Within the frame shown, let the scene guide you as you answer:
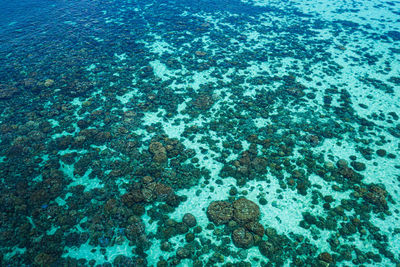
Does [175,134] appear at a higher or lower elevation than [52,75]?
lower

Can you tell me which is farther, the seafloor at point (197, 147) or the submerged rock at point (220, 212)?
the submerged rock at point (220, 212)

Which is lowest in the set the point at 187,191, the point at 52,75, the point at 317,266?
the point at 317,266

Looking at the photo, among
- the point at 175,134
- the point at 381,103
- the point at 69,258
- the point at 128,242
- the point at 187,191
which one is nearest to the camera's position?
the point at 69,258

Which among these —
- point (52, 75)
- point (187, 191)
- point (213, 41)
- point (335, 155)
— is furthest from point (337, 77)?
point (52, 75)

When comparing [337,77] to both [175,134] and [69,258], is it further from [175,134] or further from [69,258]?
[69,258]

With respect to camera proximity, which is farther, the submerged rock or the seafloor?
the submerged rock

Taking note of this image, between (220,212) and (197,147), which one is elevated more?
(197,147)

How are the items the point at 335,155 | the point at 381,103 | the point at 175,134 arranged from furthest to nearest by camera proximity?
1. the point at 381,103
2. the point at 175,134
3. the point at 335,155

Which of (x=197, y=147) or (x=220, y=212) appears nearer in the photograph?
(x=220, y=212)
